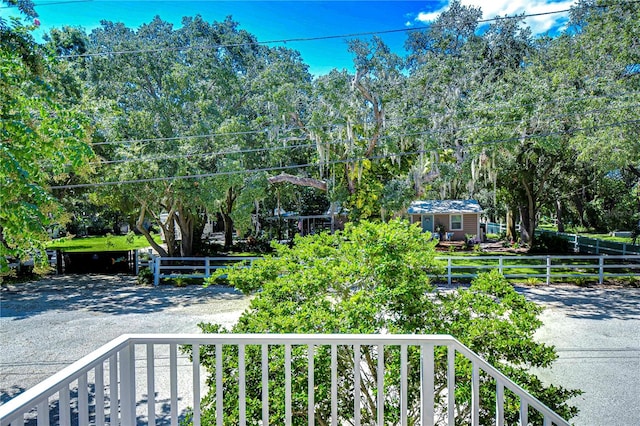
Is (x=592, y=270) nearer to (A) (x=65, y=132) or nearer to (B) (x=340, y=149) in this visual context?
(B) (x=340, y=149)

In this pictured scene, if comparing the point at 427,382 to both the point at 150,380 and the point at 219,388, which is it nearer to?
the point at 219,388

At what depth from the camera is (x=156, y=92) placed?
13.3 metres

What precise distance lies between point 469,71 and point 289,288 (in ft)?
36.8

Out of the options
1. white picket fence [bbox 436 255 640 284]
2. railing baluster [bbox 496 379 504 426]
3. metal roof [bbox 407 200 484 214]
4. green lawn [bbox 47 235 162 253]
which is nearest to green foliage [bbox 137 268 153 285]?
green lawn [bbox 47 235 162 253]

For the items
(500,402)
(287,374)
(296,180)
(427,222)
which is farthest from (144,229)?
(427,222)

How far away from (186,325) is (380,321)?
17.2ft

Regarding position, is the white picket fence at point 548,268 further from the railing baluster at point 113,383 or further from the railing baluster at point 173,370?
the railing baluster at point 113,383

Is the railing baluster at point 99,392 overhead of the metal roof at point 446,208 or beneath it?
beneath

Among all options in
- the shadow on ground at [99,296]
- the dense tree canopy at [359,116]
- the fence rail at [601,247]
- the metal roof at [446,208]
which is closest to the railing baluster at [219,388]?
the shadow on ground at [99,296]

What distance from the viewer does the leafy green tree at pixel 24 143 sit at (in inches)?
134

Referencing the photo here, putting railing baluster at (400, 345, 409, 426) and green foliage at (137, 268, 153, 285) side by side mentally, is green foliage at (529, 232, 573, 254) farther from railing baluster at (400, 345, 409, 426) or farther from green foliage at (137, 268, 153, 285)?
railing baluster at (400, 345, 409, 426)

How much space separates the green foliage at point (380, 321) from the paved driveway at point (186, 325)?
1883 mm

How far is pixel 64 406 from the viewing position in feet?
4.26

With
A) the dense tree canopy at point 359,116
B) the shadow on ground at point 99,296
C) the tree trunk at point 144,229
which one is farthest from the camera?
the tree trunk at point 144,229
